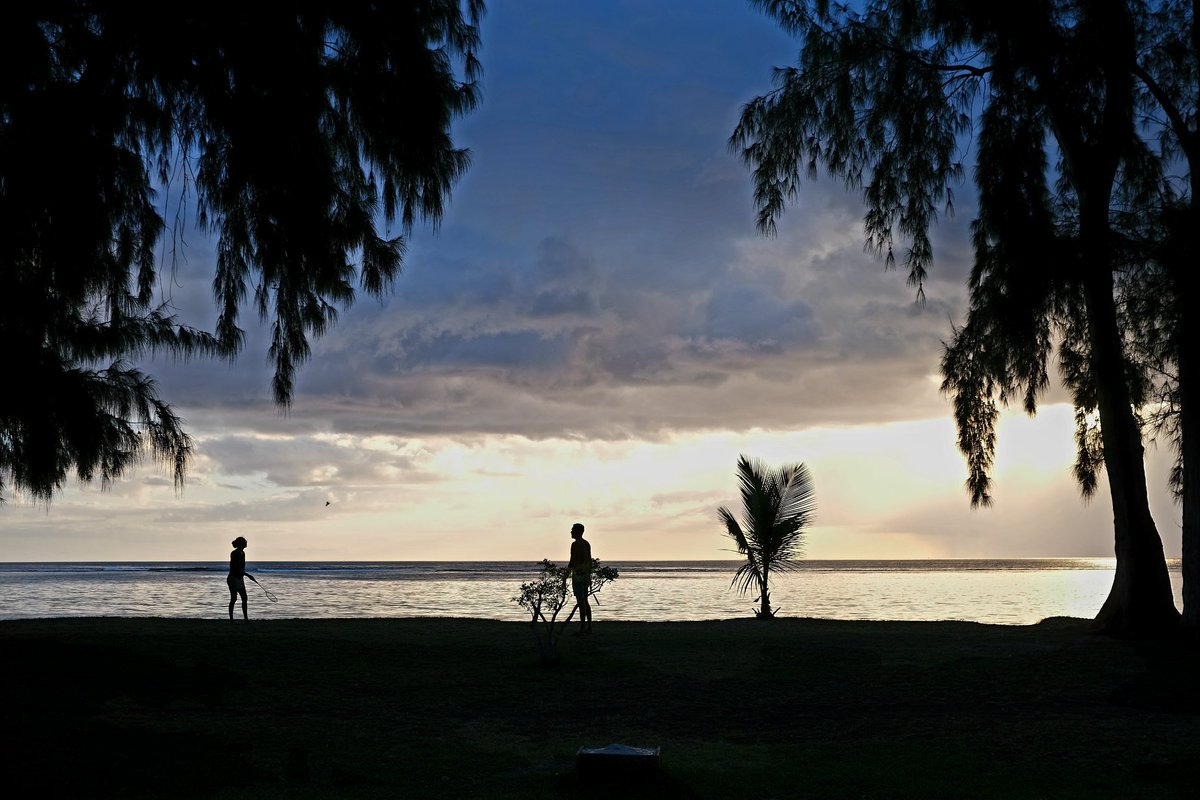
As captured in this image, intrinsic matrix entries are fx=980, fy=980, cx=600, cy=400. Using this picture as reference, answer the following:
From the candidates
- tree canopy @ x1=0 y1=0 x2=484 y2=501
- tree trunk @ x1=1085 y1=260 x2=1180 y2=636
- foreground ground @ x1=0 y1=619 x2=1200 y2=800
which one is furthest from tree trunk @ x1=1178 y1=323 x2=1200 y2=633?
tree canopy @ x1=0 y1=0 x2=484 y2=501

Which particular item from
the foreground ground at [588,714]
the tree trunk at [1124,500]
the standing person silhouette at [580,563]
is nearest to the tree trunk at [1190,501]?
the tree trunk at [1124,500]

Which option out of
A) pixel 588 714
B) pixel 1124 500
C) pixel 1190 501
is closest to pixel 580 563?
pixel 588 714

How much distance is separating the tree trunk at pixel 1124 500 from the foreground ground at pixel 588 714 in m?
0.90

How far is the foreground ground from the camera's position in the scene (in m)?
7.38

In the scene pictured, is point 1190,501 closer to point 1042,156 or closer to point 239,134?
point 1042,156

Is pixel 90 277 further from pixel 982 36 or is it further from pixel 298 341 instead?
pixel 982 36

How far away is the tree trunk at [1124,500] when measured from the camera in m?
15.4

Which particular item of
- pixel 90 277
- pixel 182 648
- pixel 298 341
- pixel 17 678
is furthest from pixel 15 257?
pixel 182 648

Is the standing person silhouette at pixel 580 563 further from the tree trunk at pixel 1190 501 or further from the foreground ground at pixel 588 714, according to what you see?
the tree trunk at pixel 1190 501

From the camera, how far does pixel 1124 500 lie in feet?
52.0

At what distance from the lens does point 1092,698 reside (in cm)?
1080

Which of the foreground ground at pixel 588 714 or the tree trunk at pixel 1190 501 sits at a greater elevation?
the tree trunk at pixel 1190 501

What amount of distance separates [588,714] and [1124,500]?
10420mm

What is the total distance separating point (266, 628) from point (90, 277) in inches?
411
